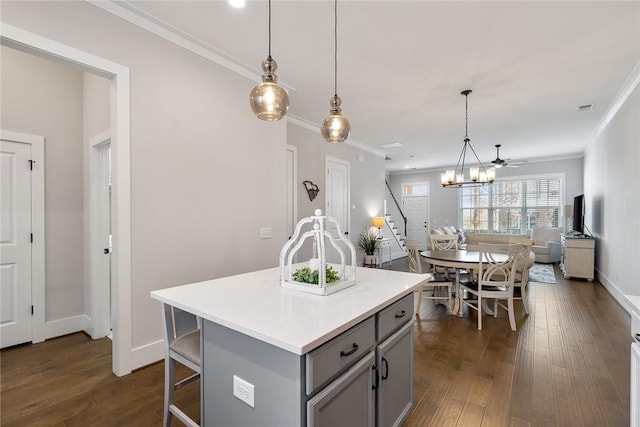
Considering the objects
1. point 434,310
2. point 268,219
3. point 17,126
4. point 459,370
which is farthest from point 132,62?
point 434,310

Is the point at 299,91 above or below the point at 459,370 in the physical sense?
above

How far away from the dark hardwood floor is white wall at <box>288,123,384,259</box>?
3059 mm

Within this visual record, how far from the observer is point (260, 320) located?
1.20 m

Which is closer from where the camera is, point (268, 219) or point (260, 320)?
point (260, 320)

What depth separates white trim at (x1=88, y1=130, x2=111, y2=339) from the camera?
308 centimetres

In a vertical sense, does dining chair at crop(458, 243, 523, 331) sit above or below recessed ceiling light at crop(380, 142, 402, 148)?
below

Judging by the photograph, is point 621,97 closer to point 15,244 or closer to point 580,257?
point 580,257

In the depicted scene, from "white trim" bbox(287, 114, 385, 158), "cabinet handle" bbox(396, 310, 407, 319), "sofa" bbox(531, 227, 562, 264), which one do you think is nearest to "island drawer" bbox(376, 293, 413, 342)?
"cabinet handle" bbox(396, 310, 407, 319)

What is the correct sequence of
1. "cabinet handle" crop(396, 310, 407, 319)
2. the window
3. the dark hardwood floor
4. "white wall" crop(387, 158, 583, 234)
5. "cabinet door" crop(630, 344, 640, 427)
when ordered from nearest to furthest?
"cabinet door" crop(630, 344, 640, 427) → "cabinet handle" crop(396, 310, 407, 319) → the dark hardwood floor → "white wall" crop(387, 158, 583, 234) → the window

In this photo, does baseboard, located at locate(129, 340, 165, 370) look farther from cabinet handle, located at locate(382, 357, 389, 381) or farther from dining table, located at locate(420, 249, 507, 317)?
dining table, located at locate(420, 249, 507, 317)

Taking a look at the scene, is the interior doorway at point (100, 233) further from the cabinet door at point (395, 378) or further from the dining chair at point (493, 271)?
the dining chair at point (493, 271)

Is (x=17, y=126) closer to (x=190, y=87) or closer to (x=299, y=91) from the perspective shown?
(x=190, y=87)

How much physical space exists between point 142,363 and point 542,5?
4.23 m

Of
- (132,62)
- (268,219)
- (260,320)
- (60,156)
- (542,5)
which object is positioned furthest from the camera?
(268,219)
